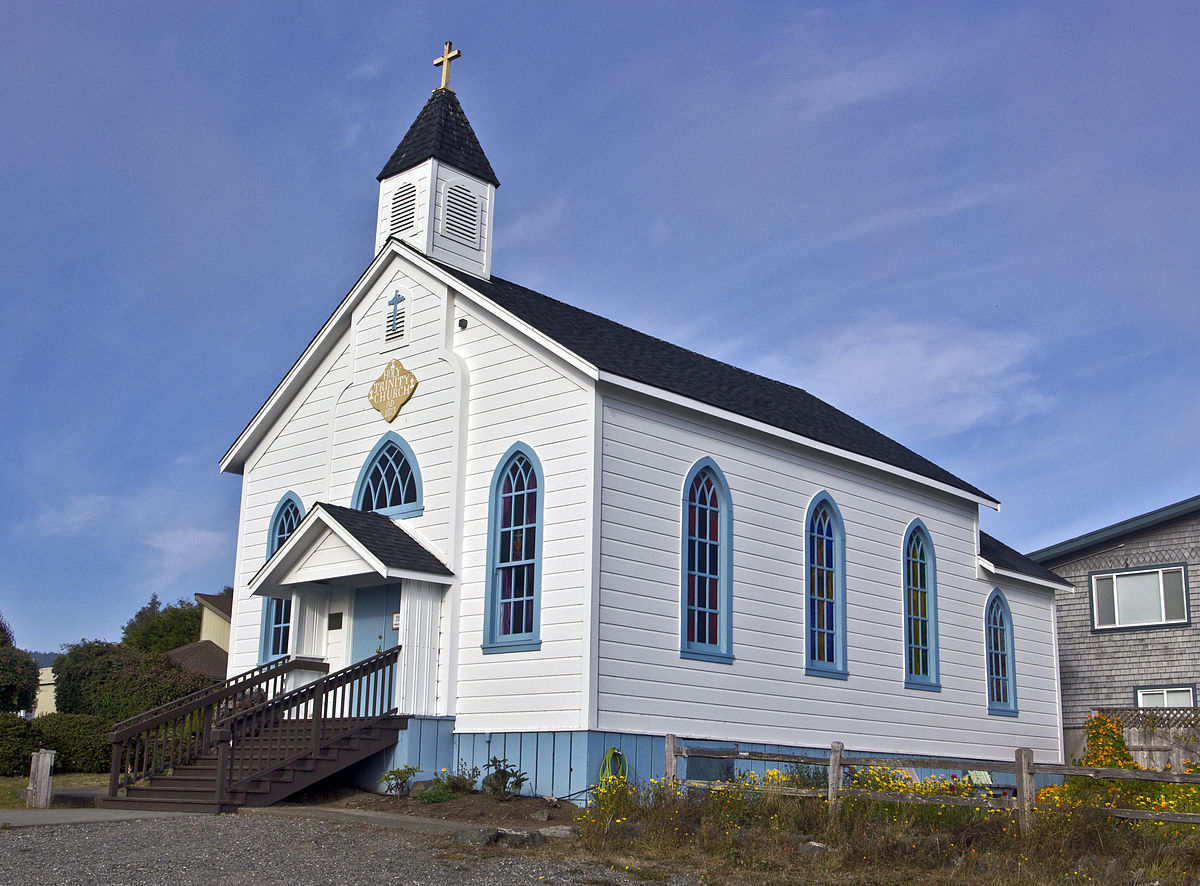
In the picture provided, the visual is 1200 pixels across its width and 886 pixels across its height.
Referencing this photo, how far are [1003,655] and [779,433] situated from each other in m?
8.90

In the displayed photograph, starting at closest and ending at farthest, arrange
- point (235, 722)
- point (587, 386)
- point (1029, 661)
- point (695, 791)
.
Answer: point (695, 791)
point (235, 722)
point (587, 386)
point (1029, 661)

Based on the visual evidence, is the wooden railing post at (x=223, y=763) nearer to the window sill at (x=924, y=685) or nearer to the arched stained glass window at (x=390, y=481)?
the arched stained glass window at (x=390, y=481)

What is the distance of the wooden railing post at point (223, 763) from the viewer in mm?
15766

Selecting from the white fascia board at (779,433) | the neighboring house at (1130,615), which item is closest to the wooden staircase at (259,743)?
the white fascia board at (779,433)

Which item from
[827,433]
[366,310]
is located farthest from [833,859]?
[366,310]

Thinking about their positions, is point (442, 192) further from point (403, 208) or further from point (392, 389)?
point (392, 389)

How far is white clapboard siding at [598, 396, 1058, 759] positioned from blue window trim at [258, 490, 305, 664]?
22.4ft

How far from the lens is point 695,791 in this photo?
14734mm

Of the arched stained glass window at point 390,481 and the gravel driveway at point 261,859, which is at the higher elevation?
the arched stained glass window at point 390,481

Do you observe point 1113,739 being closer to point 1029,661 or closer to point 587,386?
point 1029,661

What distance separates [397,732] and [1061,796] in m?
8.95

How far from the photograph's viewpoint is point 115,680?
30.6 metres

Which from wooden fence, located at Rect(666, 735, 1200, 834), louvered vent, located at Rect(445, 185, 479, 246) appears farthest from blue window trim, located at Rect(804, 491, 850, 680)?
louvered vent, located at Rect(445, 185, 479, 246)

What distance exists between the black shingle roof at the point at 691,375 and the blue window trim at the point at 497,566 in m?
1.85
